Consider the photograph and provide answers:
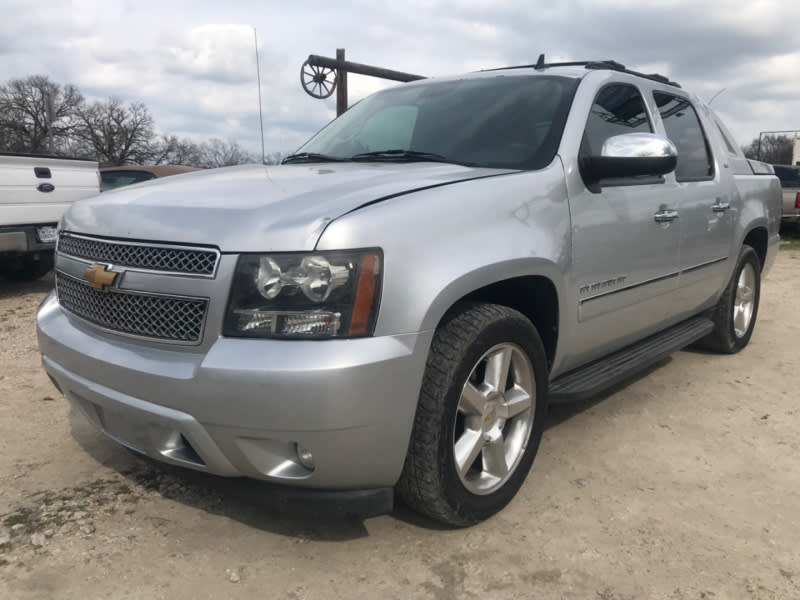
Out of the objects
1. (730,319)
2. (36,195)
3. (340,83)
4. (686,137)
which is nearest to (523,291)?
(686,137)

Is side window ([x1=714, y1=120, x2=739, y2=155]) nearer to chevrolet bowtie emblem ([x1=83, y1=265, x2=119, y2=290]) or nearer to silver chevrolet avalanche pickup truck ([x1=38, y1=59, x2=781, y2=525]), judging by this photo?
silver chevrolet avalanche pickup truck ([x1=38, y1=59, x2=781, y2=525])

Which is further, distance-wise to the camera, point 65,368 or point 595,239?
point 595,239

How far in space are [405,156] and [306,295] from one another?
4.13 ft

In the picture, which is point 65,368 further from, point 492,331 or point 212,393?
point 492,331

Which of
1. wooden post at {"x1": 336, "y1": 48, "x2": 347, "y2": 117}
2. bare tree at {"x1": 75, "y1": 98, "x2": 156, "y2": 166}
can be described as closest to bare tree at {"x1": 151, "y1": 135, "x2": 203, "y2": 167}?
bare tree at {"x1": 75, "y1": 98, "x2": 156, "y2": 166}

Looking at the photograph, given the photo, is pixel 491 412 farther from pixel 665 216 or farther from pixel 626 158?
pixel 665 216

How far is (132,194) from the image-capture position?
8.36 feet

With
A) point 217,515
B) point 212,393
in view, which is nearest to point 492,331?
point 212,393

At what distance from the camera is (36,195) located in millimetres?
6648

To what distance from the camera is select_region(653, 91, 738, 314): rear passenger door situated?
12.2ft

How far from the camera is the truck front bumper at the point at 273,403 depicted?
1.94 meters

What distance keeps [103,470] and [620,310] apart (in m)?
2.46

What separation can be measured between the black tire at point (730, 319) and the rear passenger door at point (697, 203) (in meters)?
0.28

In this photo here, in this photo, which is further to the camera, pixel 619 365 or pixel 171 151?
pixel 171 151
